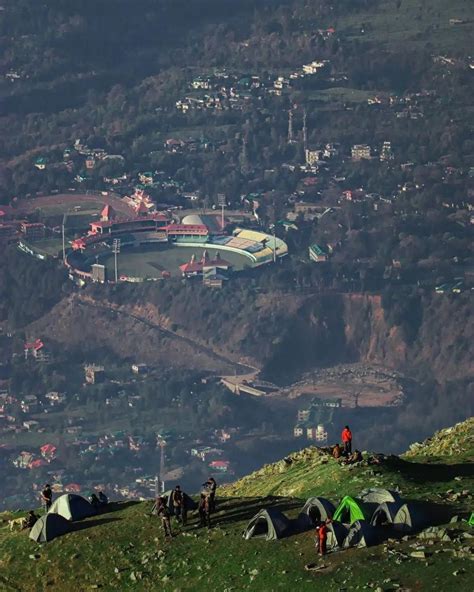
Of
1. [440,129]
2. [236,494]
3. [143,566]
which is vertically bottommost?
[440,129]

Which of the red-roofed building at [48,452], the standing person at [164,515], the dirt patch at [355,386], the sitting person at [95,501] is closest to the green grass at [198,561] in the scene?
the standing person at [164,515]

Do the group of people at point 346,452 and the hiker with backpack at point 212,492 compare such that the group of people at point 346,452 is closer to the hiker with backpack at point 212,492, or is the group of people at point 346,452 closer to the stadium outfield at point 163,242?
the hiker with backpack at point 212,492

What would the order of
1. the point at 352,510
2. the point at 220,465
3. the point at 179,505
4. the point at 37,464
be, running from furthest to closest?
1. the point at 37,464
2. the point at 220,465
3. the point at 179,505
4. the point at 352,510

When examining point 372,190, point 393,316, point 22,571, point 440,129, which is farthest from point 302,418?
point 22,571

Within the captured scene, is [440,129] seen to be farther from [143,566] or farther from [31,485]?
[143,566]

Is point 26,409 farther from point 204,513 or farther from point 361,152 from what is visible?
point 204,513

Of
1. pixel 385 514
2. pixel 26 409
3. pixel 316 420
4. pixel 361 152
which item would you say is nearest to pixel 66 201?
pixel 361 152

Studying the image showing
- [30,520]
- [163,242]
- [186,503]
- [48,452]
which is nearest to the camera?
[186,503]
